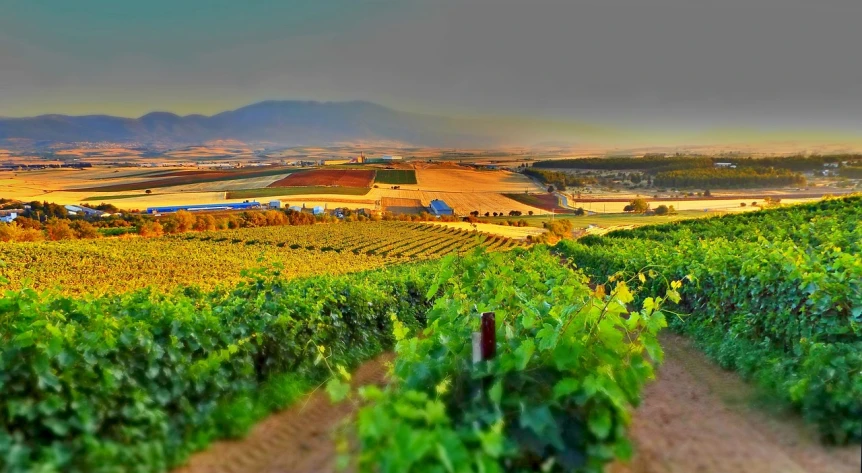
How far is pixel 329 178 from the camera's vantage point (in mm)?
11695

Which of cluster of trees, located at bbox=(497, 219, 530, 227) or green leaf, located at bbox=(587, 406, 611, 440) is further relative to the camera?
cluster of trees, located at bbox=(497, 219, 530, 227)

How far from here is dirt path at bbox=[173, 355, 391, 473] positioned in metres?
2.67

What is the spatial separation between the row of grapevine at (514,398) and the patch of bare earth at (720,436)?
441mm

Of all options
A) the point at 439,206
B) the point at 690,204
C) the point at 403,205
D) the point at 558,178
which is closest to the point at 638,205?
the point at 690,204

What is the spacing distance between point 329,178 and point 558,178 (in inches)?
197

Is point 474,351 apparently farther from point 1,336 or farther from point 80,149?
point 80,149

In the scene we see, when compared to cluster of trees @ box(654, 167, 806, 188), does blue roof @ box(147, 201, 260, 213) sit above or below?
below

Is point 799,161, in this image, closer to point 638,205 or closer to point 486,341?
point 638,205

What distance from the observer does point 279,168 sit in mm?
11602

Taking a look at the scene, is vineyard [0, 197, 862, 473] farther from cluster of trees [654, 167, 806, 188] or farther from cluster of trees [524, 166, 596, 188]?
cluster of trees [654, 167, 806, 188]

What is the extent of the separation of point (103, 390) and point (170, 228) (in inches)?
440

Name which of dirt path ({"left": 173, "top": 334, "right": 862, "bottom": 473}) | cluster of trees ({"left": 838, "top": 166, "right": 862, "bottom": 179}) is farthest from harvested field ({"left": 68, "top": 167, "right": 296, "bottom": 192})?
cluster of trees ({"left": 838, "top": 166, "right": 862, "bottom": 179})

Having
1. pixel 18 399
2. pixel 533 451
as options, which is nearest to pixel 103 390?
pixel 18 399

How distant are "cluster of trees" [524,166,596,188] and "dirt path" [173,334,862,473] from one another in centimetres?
829
